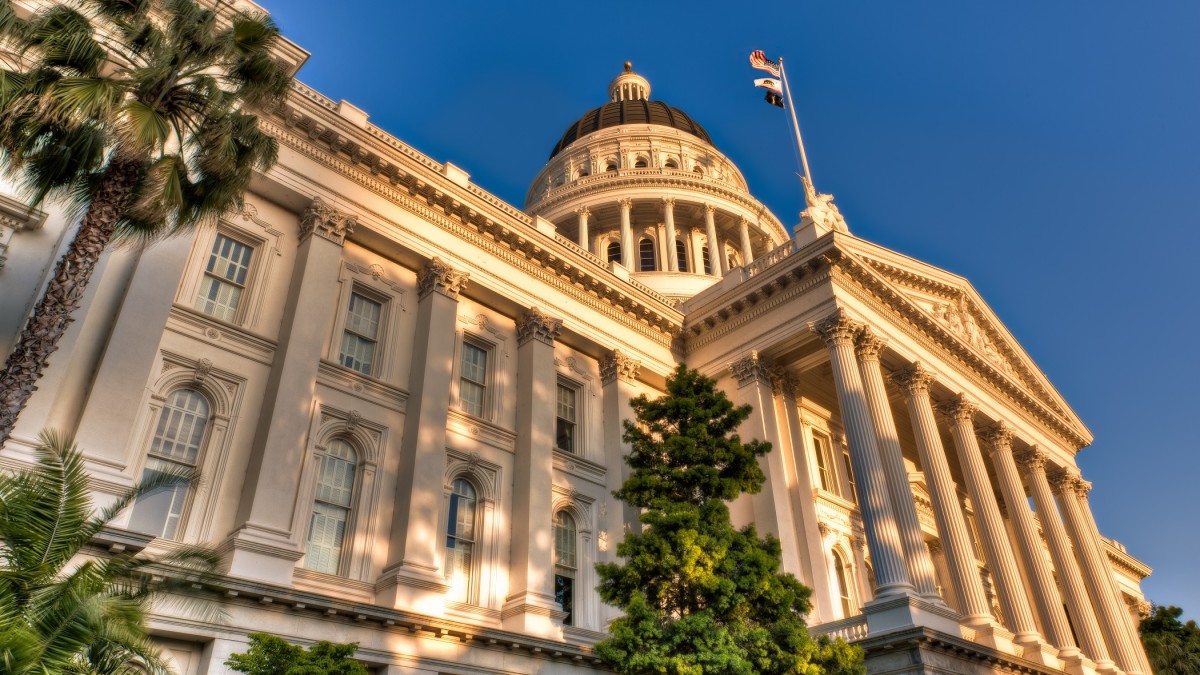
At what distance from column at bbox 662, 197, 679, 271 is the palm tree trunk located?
3197 centimetres

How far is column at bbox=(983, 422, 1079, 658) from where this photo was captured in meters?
25.1

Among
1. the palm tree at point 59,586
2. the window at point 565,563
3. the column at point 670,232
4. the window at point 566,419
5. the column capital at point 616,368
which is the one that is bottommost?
the palm tree at point 59,586

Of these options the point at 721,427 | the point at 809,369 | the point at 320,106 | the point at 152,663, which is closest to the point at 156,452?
the point at 152,663

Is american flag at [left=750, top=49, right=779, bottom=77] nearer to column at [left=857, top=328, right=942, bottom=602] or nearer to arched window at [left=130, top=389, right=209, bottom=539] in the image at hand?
column at [left=857, top=328, right=942, bottom=602]

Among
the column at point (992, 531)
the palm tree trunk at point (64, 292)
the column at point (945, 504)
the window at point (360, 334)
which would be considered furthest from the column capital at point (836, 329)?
the palm tree trunk at point (64, 292)

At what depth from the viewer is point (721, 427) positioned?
17.2m

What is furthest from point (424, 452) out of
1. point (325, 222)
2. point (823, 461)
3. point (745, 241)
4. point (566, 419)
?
point (745, 241)

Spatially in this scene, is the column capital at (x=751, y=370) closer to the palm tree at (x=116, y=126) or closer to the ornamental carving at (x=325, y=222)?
the ornamental carving at (x=325, y=222)

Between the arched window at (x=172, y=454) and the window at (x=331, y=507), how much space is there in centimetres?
252

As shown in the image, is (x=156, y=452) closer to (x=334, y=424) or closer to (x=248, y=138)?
(x=334, y=424)

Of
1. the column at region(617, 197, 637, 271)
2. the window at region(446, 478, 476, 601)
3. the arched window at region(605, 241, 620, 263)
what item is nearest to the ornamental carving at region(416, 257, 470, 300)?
the window at region(446, 478, 476, 601)

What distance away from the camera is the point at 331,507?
1712 cm

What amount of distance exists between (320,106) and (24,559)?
13.4 meters

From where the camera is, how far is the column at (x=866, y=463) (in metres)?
19.9
